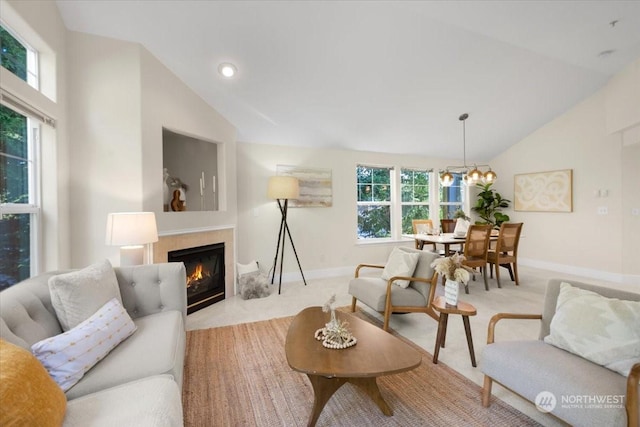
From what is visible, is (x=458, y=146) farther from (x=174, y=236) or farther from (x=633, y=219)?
Result: (x=174, y=236)

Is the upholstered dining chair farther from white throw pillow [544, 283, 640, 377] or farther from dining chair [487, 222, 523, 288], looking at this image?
dining chair [487, 222, 523, 288]

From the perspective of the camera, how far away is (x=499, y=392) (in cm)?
183

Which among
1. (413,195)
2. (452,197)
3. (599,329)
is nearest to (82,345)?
(599,329)

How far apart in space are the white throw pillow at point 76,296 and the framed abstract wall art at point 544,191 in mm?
6731

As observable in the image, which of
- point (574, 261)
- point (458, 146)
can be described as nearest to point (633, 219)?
point (574, 261)

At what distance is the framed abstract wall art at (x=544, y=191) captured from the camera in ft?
16.7

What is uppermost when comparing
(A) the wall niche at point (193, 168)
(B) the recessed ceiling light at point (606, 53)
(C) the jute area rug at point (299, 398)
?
(B) the recessed ceiling light at point (606, 53)

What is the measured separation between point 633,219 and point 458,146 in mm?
2800

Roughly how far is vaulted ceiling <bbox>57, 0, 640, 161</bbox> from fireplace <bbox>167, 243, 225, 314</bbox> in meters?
1.78

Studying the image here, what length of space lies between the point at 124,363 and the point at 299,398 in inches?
40.5

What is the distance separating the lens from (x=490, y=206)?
620cm

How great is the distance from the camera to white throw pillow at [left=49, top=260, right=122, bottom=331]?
1.55 metres

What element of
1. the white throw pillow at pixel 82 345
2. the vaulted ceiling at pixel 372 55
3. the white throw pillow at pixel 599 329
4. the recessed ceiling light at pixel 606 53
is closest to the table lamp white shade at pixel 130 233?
the white throw pillow at pixel 82 345

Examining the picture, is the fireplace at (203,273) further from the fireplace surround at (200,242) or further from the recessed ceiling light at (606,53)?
the recessed ceiling light at (606,53)
